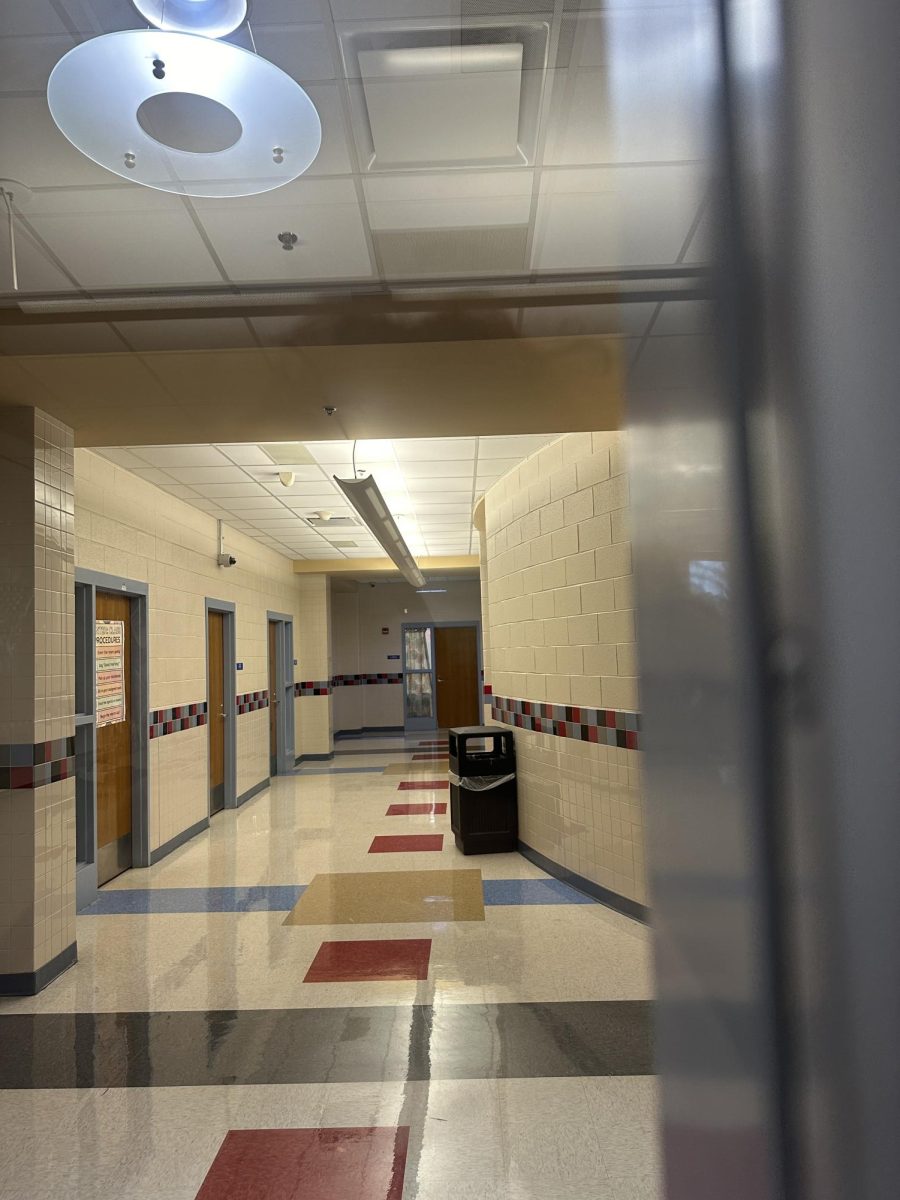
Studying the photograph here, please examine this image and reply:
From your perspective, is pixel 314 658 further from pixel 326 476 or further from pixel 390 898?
pixel 390 898

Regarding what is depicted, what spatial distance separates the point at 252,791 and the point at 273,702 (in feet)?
4.42

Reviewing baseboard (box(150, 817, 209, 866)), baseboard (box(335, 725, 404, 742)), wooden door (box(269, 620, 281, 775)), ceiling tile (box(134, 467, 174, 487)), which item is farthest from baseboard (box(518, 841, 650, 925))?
baseboard (box(335, 725, 404, 742))

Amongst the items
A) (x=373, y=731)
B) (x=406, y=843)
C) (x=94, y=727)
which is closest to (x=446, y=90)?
(x=94, y=727)

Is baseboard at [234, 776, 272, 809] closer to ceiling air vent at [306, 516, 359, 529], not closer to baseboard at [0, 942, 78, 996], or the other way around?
ceiling air vent at [306, 516, 359, 529]

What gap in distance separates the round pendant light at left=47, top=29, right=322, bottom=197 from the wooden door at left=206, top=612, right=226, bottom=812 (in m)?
4.58

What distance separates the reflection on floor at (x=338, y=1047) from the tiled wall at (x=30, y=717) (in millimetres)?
246

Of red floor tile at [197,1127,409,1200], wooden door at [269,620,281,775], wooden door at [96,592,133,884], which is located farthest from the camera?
wooden door at [269,620,281,775]

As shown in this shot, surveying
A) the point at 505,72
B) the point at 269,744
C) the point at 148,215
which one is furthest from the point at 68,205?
the point at 269,744

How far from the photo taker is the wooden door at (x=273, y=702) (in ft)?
25.8

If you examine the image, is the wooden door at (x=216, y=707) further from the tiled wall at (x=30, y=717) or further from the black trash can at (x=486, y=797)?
the tiled wall at (x=30, y=717)

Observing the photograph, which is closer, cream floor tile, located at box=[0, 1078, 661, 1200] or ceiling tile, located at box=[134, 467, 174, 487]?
cream floor tile, located at box=[0, 1078, 661, 1200]

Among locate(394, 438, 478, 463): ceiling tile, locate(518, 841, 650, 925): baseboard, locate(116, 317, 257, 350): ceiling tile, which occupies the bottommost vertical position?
locate(518, 841, 650, 925): baseboard

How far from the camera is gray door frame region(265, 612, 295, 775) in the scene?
316 inches

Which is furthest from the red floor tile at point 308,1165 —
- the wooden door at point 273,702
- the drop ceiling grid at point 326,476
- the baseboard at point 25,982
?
the wooden door at point 273,702
